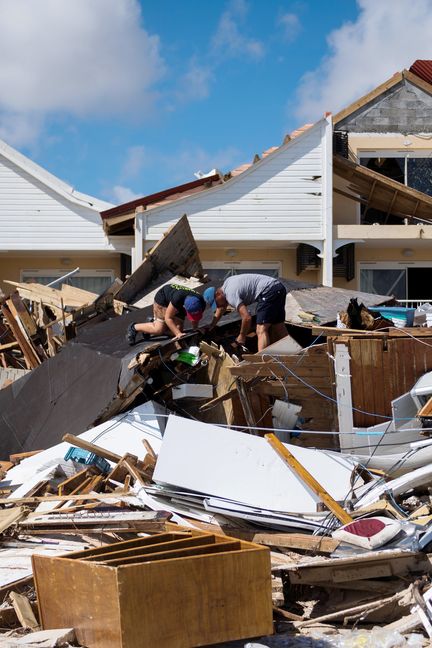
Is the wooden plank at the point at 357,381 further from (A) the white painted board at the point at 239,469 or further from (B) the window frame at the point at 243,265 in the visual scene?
(B) the window frame at the point at 243,265

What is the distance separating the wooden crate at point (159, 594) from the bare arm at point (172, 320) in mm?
5139

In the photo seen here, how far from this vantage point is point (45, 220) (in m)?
17.8

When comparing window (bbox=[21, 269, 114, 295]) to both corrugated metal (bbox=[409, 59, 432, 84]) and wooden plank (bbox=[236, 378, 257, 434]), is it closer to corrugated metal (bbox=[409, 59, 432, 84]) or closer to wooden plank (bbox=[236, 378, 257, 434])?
corrugated metal (bbox=[409, 59, 432, 84])

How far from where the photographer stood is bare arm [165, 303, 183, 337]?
1013cm

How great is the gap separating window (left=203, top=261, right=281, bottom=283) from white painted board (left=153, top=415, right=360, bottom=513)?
34.2 ft

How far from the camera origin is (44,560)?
504cm

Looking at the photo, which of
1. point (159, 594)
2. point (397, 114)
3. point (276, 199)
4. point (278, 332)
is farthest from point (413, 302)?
point (159, 594)

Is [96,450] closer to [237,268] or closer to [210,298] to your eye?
[210,298]

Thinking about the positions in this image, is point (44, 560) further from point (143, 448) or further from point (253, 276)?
point (253, 276)

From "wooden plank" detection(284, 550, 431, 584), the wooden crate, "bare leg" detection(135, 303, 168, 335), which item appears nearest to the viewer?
the wooden crate

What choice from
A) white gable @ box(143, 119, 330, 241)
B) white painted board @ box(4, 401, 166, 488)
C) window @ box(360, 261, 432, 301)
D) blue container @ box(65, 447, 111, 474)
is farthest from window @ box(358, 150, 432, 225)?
blue container @ box(65, 447, 111, 474)

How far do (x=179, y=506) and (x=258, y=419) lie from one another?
2.42 m

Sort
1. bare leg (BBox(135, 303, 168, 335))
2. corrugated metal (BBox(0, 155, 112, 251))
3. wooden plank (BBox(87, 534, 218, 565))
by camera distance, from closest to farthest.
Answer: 1. wooden plank (BBox(87, 534, 218, 565))
2. bare leg (BBox(135, 303, 168, 335))
3. corrugated metal (BBox(0, 155, 112, 251))

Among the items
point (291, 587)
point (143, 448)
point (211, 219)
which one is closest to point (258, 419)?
point (143, 448)
